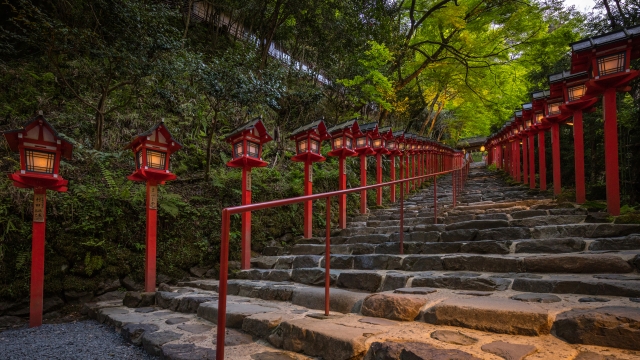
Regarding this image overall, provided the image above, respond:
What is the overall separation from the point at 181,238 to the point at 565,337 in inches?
216

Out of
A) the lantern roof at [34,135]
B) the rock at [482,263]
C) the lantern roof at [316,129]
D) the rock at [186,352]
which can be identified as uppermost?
the lantern roof at [316,129]

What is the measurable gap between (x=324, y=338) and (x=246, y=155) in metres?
3.70

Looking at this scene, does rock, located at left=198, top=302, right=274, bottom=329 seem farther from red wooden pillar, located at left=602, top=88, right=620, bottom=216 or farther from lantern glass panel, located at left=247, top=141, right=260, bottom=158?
red wooden pillar, located at left=602, top=88, right=620, bottom=216

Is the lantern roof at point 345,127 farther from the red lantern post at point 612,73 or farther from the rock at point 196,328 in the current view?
the rock at point 196,328

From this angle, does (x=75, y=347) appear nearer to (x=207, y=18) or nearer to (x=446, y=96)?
(x=207, y=18)

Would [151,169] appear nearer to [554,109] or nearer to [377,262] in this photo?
[377,262]

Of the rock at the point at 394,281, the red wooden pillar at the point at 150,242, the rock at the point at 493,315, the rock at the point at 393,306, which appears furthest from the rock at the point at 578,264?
the red wooden pillar at the point at 150,242

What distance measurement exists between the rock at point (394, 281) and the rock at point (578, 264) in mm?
1211

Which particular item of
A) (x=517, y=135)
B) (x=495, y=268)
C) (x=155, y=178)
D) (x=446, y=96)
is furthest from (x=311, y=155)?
(x=446, y=96)

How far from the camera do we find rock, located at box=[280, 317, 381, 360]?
7.09 ft

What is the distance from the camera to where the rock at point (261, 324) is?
9.32 ft

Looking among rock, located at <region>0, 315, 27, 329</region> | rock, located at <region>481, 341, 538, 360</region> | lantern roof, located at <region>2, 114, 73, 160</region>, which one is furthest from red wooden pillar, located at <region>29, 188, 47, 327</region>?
rock, located at <region>481, 341, 538, 360</region>

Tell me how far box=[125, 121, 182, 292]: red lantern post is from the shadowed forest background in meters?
0.74

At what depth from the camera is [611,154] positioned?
15.0 feet
